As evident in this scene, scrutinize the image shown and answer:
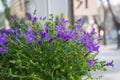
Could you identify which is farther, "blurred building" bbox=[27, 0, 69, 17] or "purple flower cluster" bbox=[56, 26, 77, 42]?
"blurred building" bbox=[27, 0, 69, 17]

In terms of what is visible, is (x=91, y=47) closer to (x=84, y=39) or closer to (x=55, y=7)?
(x=84, y=39)

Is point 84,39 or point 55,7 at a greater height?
point 55,7

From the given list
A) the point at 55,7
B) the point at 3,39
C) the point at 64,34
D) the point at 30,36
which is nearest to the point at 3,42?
the point at 3,39

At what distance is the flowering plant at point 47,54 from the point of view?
120cm

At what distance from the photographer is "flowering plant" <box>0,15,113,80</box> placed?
1196 mm

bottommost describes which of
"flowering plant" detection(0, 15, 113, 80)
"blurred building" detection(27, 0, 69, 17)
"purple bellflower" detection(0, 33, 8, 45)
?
"flowering plant" detection(0, 15, 113, 80)

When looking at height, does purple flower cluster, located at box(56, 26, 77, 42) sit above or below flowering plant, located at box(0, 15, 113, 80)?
above

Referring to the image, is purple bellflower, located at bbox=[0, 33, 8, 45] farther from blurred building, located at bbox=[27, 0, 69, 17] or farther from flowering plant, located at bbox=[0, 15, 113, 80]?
blurred building, located at bbox=[27, 0, 69, 17]

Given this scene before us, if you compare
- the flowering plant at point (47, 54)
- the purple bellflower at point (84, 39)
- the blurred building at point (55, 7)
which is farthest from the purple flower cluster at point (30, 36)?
the blurred building at point (55, 7)

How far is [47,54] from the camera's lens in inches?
47.4

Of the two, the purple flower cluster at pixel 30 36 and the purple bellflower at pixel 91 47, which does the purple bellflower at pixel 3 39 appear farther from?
the purple bellflower at pixel 91 47

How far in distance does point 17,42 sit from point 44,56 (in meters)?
0.13

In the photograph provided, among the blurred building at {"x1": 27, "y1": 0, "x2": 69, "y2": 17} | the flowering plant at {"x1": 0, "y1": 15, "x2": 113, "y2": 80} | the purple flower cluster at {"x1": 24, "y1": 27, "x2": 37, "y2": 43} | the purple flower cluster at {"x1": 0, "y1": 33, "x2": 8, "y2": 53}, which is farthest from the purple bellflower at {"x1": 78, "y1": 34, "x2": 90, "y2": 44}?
the blurred building at {"x1": 27, "y1": 0, "x2": 69, "y2": 17}

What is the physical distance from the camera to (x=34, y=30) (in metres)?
1.26
